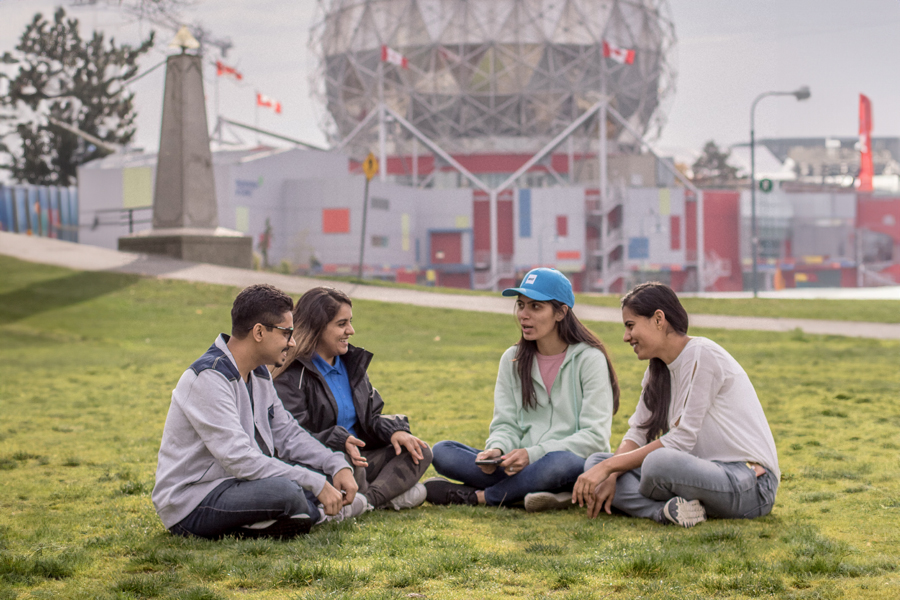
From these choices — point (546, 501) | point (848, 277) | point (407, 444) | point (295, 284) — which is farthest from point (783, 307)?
point (848, 277)

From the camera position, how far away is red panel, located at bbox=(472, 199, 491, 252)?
5026 centimetres

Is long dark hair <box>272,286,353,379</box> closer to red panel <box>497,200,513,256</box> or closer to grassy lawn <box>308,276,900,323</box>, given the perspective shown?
grassy lawn <box>308,276,900,323</box>

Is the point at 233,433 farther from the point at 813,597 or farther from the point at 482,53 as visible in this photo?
the point at 482,53

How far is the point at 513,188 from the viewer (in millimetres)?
50469

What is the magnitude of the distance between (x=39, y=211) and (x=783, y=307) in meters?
35.0

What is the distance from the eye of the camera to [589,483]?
15.5ft

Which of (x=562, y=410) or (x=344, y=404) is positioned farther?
(x=562, y=410)

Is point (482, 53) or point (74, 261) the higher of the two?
point (482, 53)

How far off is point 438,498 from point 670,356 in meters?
1.62

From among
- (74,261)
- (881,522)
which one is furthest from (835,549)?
(74,261)

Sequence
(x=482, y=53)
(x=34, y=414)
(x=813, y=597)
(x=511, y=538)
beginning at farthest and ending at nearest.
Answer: (x=482, y=53) < (x=34, y=414) < (x=511, y=538) < (x=813, y=597)

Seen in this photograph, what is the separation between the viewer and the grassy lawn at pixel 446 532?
3.52m

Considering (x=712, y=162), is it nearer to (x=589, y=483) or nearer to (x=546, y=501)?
(x=546, y=501)

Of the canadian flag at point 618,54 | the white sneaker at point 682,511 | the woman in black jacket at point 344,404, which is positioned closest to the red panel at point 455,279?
the canadian flag at point 618,54
